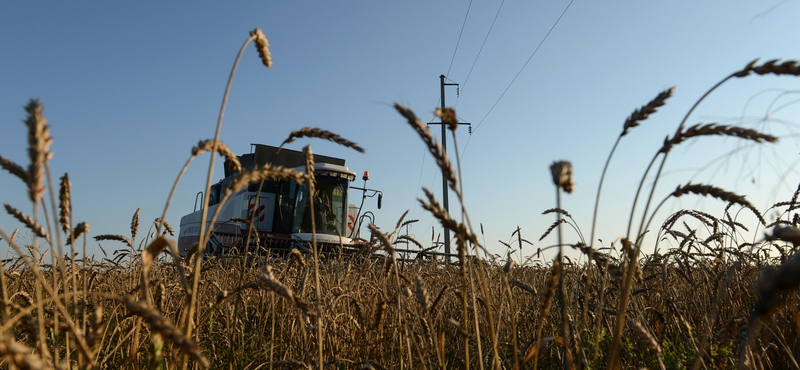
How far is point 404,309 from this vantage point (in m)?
3.29

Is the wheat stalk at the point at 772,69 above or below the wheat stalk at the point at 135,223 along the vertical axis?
above

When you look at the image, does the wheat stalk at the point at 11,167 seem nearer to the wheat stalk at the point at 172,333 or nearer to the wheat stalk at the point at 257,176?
the wheat stalk at the point at 257,176

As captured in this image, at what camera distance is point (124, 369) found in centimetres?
248

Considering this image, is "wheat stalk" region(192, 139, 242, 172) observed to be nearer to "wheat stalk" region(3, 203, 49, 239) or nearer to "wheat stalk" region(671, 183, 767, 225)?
"wheat stalk" region(3, 203, 49, 239)

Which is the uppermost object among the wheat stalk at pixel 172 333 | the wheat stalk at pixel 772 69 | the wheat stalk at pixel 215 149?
the wheat stalk at pixel 772 69

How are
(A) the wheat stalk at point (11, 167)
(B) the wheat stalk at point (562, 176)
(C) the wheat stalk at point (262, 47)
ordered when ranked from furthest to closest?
1. (C) the wheat stalk at point (262, 47)
2. (A) the wheat stalk at point (11, 167)
3. (B) the wheat stalk at point (562, 176)

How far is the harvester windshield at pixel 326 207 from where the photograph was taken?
15141 millimetres

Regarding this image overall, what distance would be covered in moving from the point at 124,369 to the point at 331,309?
104cm

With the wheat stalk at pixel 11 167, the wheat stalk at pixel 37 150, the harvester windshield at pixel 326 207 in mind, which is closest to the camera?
the wheat stalk at pixel 37 150

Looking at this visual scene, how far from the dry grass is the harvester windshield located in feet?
28.7

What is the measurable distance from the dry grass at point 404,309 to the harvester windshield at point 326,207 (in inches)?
345

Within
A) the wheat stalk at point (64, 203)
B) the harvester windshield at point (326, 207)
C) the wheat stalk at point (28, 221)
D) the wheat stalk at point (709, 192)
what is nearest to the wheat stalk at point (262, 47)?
the wheat stalk at point (64, 203)

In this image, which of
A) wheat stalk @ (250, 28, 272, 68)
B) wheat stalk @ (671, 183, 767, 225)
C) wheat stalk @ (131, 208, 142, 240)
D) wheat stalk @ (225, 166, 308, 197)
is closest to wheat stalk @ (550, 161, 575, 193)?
wheat stalk @ (671, 183, 767, 225)

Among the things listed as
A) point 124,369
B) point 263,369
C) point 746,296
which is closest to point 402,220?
point 263,369
